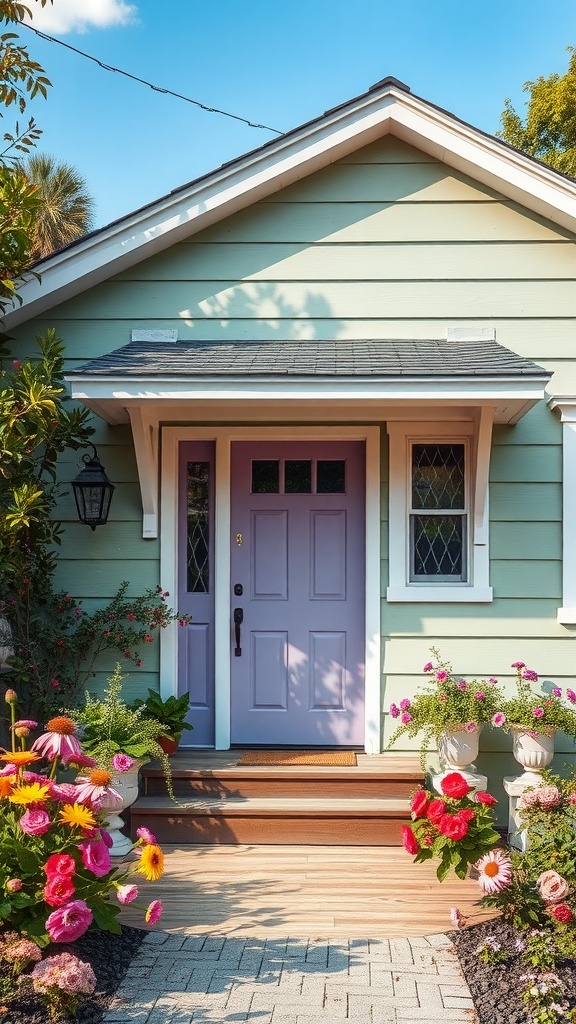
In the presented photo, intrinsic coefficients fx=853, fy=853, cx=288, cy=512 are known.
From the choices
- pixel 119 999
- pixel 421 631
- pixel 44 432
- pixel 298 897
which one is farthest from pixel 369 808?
pixel 44 432

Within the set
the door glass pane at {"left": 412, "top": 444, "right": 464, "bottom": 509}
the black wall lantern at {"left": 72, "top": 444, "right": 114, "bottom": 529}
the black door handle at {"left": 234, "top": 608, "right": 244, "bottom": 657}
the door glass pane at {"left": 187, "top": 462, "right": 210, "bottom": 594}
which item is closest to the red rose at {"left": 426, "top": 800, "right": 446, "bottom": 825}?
the black door handle at {"left": 234, "top": 608, "right": 244, "bottom": 657}

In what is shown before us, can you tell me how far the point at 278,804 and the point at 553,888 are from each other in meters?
1.75

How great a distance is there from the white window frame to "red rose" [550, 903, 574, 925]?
6.74 ft

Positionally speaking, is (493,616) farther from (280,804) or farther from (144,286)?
(144,286)

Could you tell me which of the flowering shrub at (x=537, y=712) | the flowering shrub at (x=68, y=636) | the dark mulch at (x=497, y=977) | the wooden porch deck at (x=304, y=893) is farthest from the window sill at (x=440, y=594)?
the dark mulch at (x=497, y=977)

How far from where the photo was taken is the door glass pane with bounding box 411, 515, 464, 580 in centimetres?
516

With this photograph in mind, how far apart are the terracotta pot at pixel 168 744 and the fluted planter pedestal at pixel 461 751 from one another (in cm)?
147

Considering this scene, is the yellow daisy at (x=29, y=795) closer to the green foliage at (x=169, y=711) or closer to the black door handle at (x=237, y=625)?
the green foliage at (x=169, y=711)

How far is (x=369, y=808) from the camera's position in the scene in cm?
451

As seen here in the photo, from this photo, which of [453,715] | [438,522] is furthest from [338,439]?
[453,715]

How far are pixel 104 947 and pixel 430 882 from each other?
160 cm

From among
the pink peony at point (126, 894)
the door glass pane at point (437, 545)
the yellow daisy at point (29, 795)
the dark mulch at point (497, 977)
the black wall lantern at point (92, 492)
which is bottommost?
the dark mulch at point (497, 977)

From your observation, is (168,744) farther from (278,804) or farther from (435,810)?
(435,810)

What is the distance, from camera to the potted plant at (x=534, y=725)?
4504 mm
